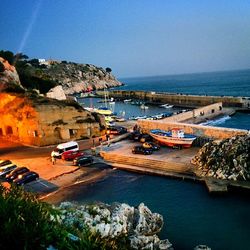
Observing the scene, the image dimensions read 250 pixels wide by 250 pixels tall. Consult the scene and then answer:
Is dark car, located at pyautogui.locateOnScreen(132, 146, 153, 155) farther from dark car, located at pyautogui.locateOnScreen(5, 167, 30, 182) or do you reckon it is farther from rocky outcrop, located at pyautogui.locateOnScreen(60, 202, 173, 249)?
rocky outcrop, located at pyautogui.locateOnScreen(60, 202, 173, 249)

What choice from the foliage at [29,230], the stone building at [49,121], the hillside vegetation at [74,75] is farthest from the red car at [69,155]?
the hillside vegetation at [74,75]

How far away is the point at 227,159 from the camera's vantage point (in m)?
28.7

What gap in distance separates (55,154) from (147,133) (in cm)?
1195

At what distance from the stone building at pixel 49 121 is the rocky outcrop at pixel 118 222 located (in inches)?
1003

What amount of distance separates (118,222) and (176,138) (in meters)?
20.5

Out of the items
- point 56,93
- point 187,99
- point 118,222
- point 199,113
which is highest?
point 56,93

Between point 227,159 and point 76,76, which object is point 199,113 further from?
point 76,76

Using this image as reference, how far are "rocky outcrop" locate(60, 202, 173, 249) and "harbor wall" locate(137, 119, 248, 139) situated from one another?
16.3m

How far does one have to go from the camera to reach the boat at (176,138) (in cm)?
3612

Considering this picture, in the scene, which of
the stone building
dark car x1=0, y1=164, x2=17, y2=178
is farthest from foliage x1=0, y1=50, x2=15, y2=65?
dark car x1=0, y1=164, x2=17, y2=178

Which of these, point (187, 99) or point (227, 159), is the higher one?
point (227, 159)

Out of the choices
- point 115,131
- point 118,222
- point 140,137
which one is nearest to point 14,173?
point 140,137

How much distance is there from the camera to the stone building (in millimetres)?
43312

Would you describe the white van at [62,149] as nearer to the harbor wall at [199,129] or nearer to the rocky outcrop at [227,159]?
the harbor wall at [199,129]
